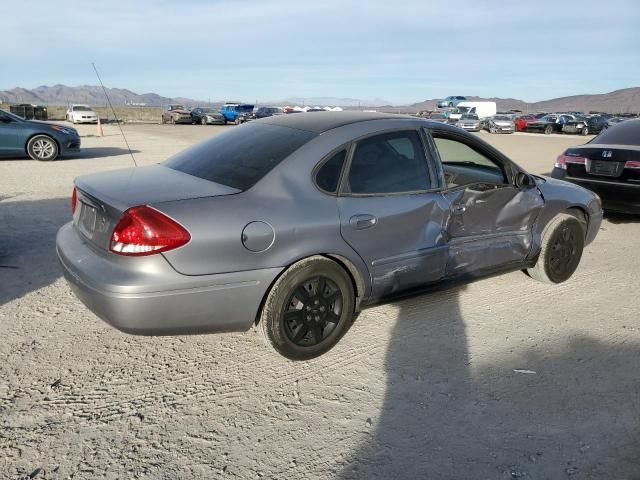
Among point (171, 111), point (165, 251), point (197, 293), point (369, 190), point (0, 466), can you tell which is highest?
point (171, 111)

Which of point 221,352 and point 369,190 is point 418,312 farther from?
point 221,352

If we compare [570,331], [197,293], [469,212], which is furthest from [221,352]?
[570,331]

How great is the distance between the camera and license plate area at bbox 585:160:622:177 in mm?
6609

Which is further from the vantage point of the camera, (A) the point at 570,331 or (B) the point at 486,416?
(A) the point at 570,331

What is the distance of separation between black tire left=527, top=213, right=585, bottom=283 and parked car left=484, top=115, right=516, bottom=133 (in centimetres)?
3683

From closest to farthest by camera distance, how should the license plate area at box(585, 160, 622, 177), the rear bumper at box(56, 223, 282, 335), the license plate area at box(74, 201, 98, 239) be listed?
the rear bumper at box(56, 223, 282, 335), the license plate area at box(74, 201, 98, 239), the license plate area at box(585, 160, 622, 177)

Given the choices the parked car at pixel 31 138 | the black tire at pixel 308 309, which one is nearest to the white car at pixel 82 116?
the parked car at pixel 31 138

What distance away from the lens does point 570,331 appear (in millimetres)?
3834

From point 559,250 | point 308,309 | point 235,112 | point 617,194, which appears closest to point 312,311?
point 308,309

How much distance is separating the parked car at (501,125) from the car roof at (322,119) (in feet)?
125

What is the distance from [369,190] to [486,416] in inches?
60.8

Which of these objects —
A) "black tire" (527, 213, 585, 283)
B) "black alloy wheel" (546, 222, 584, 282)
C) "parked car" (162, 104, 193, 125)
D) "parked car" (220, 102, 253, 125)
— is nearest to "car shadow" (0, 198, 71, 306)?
"black tire" (527, 213, 585, 283)

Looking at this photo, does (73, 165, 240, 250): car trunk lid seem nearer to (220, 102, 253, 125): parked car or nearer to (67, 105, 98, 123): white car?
(67, 105, 98, 123): white car

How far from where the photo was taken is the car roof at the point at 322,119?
11.7ft
